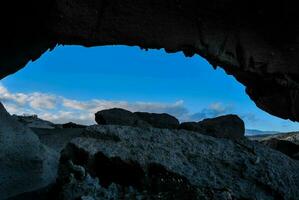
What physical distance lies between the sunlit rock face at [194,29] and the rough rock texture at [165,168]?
40.1 inches

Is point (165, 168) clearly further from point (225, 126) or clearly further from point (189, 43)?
point (225, 126)

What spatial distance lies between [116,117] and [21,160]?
198 cm

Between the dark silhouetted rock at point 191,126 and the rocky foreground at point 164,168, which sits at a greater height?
the dark silhouetted rock at point 191,126

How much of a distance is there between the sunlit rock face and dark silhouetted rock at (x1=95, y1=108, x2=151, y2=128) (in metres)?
1.26

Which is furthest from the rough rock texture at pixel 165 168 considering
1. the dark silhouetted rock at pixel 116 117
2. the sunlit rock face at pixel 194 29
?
the dark silhouetted rock at pixel 116 117

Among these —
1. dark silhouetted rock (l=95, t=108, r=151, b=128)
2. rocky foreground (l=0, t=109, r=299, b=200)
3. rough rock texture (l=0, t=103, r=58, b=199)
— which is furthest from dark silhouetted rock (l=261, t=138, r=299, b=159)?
rough rock texture (l=0, t=103, r=58, b=199)

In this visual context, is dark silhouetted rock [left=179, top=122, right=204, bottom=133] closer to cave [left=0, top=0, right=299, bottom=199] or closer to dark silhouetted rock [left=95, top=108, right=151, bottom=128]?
dark silhouetted rock [left=95, top=108, right=151, bottom=128]

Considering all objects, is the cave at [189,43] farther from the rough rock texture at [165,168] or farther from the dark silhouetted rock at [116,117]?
the dark silhouetted rock at [116,117]

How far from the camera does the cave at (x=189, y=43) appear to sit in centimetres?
236

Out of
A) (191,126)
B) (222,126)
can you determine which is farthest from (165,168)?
(222,126)

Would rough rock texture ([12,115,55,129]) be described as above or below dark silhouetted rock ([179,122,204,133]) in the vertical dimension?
above

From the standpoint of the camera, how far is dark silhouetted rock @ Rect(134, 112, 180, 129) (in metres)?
5.06

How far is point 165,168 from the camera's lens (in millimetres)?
2113

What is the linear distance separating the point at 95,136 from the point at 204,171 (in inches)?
25.2
